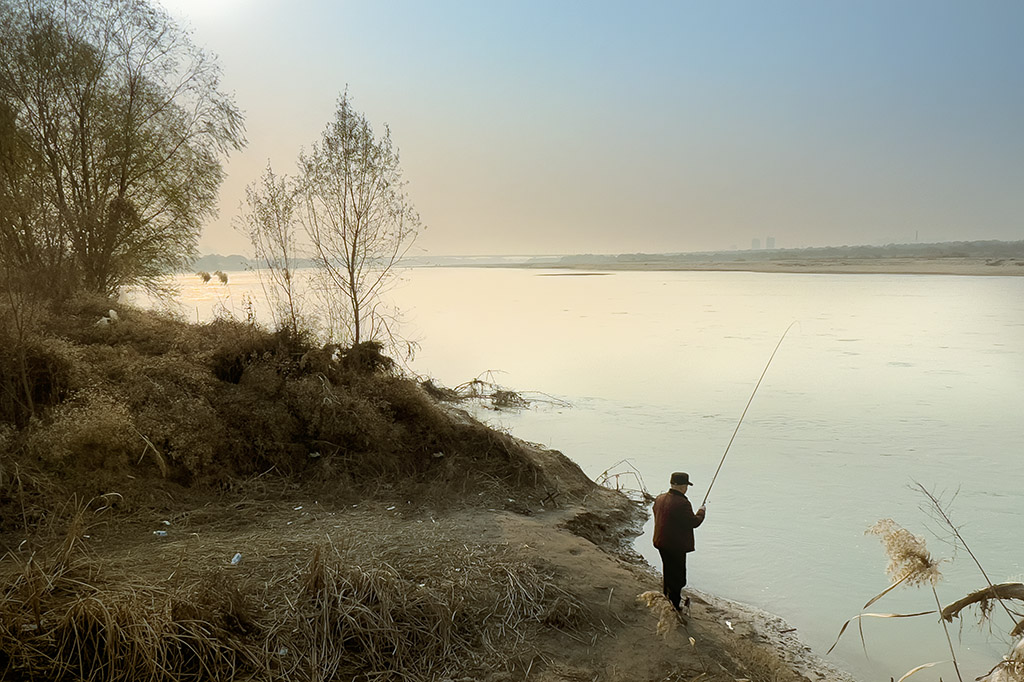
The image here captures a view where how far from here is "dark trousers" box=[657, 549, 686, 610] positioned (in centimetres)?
502

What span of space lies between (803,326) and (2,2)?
27.4 metres

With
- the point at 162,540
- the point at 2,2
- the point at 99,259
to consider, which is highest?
the point at 2,2

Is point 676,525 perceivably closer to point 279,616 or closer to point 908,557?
point 908,557

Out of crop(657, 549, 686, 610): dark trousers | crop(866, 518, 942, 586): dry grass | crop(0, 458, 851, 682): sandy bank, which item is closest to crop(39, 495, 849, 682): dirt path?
crop(0, 458, 851, 682): sandy bank

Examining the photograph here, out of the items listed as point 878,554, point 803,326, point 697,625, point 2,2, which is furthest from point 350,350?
point 803,326

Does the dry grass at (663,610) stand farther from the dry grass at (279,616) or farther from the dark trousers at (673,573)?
the dry grass at (279,616)

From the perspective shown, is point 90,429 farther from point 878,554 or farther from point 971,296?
point 971,296

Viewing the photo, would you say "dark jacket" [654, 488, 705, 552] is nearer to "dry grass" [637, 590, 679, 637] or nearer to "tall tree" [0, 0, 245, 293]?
"dry grass" [637, 590, 679, 637]

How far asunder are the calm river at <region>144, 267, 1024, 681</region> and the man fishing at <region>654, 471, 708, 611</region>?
5.30ft

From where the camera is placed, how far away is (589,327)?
97.3ft

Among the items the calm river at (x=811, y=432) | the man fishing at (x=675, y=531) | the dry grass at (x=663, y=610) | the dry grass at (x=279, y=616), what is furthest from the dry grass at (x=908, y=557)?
the calm river at (x=811, y=432)

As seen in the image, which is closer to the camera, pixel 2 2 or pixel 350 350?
pixel 350 350

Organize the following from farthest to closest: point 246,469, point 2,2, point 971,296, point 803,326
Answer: point 971,296 < point 803,326 < point 2,2 < point 246,469

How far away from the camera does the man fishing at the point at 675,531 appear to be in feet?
16.3
